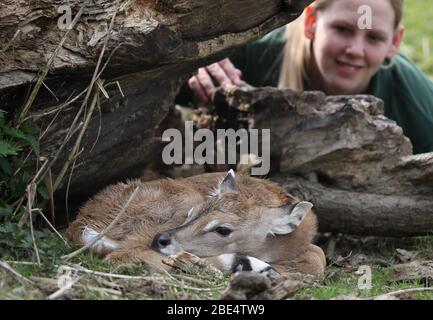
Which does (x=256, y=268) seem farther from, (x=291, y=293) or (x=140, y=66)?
(x=140, y=66)

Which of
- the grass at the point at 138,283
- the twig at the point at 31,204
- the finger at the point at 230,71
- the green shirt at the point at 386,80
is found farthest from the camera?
the green shirt at the point at 386,80

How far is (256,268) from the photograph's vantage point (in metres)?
5.55

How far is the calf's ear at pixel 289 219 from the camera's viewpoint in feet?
19.6

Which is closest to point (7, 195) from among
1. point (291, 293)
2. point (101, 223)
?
point (101, 223)

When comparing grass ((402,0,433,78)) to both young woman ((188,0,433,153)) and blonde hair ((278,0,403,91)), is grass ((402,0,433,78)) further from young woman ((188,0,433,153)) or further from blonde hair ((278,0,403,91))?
blonde hair ((278,0,403,91))

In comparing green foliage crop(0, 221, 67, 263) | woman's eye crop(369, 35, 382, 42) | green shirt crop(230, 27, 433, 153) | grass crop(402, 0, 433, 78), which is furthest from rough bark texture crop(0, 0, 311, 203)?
grass crop(402, 0, 433, 78)

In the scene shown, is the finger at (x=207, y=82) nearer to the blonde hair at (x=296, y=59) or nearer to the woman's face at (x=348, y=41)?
the blonde hair at (x=296, y=59)

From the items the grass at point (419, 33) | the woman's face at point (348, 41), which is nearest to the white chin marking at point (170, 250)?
the woman's face at point (348, 41)

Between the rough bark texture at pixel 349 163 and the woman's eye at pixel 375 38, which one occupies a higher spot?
the woman's eye at pixel 375 38

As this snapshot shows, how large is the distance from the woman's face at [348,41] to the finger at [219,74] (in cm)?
107

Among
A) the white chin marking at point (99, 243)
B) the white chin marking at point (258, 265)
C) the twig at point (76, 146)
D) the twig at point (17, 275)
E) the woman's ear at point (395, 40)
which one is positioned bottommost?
the white chin marking at point (258, 265)
